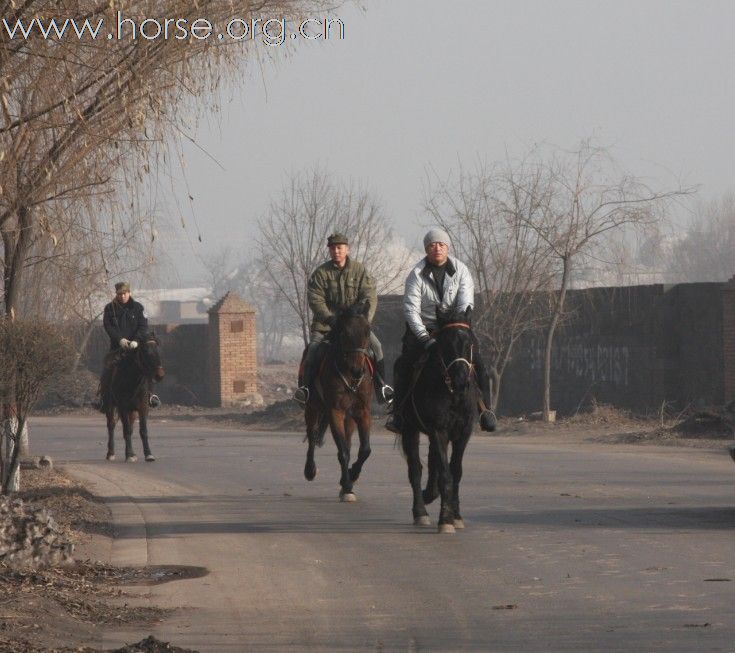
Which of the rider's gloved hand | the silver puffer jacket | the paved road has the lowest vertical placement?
the paved road

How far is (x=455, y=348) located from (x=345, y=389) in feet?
9.13

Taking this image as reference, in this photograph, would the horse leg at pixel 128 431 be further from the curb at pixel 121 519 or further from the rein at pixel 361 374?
the rein at pixel 361 374

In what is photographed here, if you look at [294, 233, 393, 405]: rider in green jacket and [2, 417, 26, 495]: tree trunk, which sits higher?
[294, 233, 393, 405]: rider in green jacket

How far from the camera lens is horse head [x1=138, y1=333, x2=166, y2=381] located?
1984cm

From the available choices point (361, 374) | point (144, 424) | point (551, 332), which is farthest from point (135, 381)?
point (551, 332)

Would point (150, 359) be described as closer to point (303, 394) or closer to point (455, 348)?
point (303, 394)

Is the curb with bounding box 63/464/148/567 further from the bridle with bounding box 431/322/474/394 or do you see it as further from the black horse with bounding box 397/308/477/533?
the bridle with bounding box 431/322/474/394

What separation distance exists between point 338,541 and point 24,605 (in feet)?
12.0

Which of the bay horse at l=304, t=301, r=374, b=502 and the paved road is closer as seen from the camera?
the paved road

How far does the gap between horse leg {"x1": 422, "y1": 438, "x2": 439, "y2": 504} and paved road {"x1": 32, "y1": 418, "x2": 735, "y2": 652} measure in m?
0.38

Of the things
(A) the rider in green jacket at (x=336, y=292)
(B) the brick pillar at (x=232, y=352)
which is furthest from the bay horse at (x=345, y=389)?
(B) the brick pillar at (x=232, y=352)

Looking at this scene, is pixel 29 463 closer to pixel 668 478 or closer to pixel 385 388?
pixel 385 388

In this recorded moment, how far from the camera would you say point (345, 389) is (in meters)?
13.6

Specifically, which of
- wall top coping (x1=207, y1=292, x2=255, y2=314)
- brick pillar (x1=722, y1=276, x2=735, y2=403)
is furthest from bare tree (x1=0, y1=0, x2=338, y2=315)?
wall top coping (x1=207, y1=292, x2=255, y2=314)
